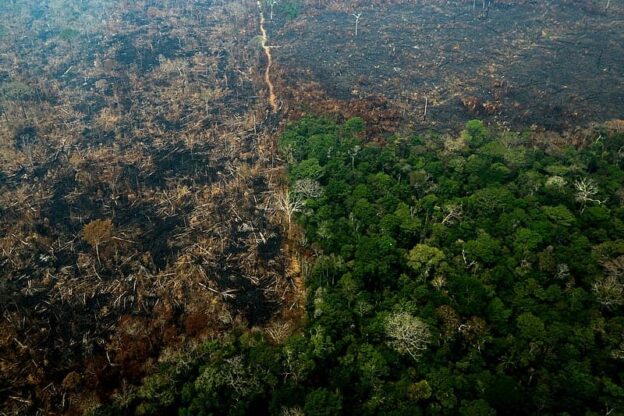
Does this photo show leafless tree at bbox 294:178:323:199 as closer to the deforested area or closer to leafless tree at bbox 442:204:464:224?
the deforested area

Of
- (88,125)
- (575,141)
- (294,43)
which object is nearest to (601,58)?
(575,141)

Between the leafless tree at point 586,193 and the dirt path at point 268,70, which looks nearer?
the leafless tree at point 586,193

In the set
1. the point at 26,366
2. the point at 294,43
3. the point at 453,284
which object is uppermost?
the point at 294,43

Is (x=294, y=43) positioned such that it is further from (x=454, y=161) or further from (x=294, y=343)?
(x=294, y=343)

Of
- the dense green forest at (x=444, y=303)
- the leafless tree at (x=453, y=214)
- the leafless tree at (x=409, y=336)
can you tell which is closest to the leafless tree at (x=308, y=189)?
the dense green forest at (x=444, y=303)

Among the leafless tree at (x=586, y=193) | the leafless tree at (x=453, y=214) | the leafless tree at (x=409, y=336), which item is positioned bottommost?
the leafless tree at (x=409, y=336)

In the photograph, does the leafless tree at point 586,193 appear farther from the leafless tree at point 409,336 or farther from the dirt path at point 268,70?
the dirt path at point 268,70

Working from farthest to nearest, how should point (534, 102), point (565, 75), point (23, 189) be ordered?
point (565, 75), point (534, 102), point (23, 189)
